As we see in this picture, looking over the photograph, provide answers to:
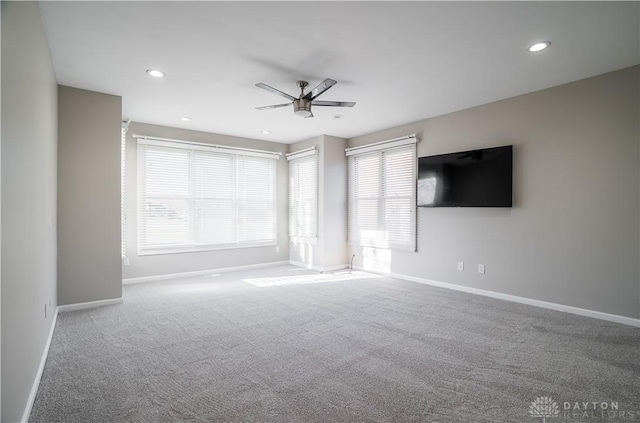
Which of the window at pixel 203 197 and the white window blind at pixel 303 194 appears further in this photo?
the white window blind at pixel 303 194

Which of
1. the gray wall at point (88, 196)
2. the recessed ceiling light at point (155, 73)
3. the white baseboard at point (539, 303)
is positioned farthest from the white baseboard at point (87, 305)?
the white baseboard at point (539, 303)

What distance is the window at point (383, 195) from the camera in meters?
5.40

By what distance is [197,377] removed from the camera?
230cm

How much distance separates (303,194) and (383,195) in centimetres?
173

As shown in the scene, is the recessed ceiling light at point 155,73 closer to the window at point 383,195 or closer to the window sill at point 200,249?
the window sill at point 200,249

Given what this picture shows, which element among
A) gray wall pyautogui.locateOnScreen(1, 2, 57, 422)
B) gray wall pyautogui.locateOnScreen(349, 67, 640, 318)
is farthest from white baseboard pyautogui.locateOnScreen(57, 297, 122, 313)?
gray wall pyautogui.locateOnScreen(349, 67, 640, 318)

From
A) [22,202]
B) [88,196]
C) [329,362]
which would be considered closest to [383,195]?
[329,362]

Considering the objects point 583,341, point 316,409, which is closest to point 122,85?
point 316,409

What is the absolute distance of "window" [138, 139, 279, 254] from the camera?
5.43 meters

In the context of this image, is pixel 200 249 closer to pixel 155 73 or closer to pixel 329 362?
pixel 155 73

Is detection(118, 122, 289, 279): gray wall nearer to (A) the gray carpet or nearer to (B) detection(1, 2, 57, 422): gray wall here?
(A) the gray carpet

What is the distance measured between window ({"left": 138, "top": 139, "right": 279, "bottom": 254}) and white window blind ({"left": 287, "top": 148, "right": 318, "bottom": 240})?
39cm

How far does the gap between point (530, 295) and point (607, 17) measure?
3003mm

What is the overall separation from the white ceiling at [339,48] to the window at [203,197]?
1426mm
